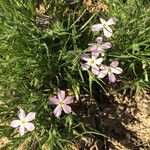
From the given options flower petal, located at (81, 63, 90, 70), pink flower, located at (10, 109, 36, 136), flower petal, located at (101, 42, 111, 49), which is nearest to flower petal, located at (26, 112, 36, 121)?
pink flower, located at (10, 109, 36, 136)

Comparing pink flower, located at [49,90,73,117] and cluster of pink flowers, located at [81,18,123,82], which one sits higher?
cluster of pink flowers, located at [81,18,123,82]

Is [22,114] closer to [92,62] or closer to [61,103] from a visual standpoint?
[61,103]

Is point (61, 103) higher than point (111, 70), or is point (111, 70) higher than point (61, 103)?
point (111, 70)

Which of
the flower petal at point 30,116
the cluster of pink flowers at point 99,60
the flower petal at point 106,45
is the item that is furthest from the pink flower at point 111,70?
the flower petal at point 30,116

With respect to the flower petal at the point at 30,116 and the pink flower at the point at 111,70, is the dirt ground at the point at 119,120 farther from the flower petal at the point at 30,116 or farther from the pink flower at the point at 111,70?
the flower petal at the point at 30,116

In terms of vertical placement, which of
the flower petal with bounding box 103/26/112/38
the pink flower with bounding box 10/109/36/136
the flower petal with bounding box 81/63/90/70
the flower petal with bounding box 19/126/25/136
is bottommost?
the flower petal with bounding box 19/126/25/136

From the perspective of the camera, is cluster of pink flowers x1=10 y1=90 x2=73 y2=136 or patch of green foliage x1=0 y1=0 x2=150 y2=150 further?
patch of green foliage x1=0 y1=0 x2=150 y2=150

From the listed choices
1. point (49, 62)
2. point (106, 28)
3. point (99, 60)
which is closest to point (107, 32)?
point (106, 28)

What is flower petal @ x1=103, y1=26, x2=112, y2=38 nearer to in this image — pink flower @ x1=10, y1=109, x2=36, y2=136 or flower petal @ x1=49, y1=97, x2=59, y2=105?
flower petal @ x1=49, y1=97, x2=59, y2=105

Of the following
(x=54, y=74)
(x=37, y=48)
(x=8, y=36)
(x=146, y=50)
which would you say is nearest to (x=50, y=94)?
(x=54, y=74)
